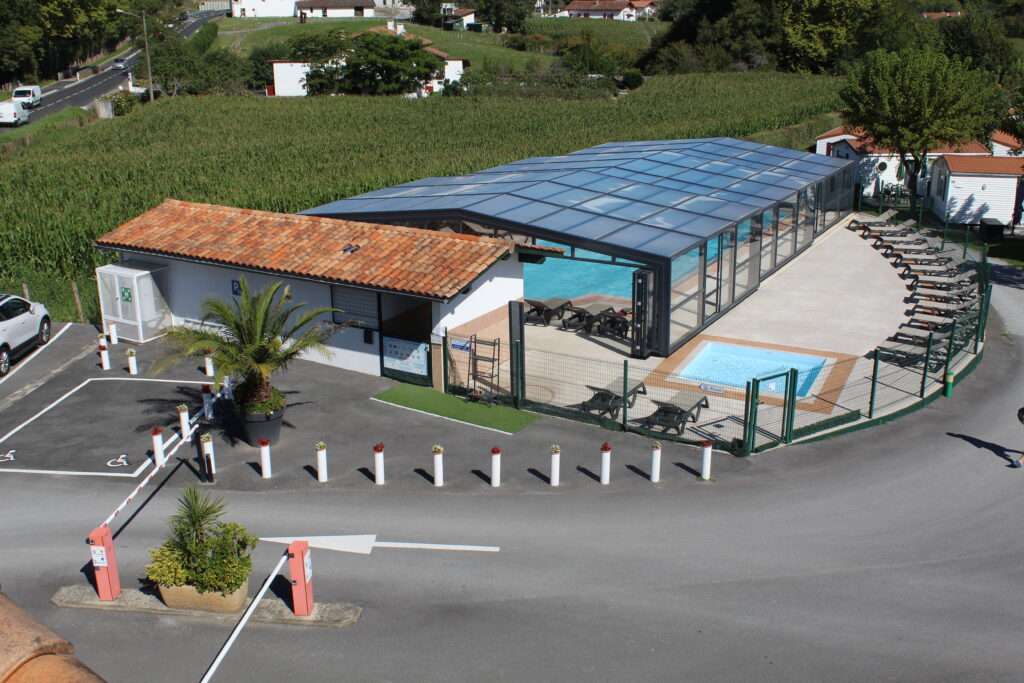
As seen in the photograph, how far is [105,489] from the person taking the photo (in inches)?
654

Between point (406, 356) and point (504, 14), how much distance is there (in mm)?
129887

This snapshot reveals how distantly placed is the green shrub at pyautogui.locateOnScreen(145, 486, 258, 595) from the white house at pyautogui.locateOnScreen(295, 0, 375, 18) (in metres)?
149

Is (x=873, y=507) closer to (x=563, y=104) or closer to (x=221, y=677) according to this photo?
(x=221, y=677)

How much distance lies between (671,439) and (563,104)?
60.0m

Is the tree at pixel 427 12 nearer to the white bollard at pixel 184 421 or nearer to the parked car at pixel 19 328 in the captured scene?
the parked car at pixel 19 328

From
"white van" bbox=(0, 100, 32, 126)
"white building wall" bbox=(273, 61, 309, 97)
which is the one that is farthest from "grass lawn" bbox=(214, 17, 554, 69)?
"white van" bbox=(0, 100, 32, 126)

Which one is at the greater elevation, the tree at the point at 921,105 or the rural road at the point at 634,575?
the tree at the point at 921,105

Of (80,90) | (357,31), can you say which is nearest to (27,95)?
(80,90)

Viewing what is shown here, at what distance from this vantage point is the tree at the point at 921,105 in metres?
41.8

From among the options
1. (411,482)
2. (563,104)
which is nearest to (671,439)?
(411,482)

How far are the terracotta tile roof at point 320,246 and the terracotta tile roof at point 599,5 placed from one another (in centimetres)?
17249

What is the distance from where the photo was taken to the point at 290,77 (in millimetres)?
94688

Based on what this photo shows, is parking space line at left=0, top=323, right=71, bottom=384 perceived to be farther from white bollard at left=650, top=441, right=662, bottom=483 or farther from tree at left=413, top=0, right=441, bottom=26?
tree at left=413, top=0, right=441, bottom=26

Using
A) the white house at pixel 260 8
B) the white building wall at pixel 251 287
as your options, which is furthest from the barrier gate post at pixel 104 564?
the white house at pixel 260 8
